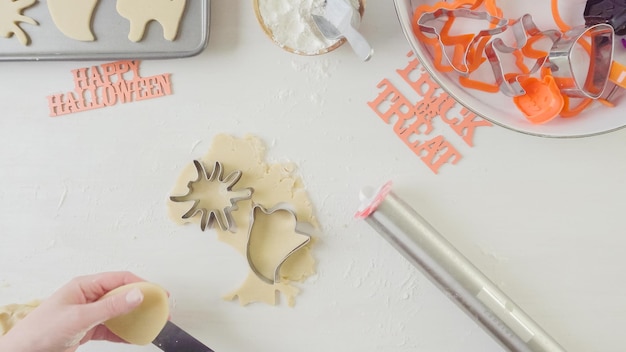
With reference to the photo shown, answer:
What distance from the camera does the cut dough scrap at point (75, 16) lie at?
2.14 feet

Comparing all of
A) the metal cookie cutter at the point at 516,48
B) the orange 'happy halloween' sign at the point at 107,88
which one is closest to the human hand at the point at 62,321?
the orange 'happy halloween' sign at the point at 107,88

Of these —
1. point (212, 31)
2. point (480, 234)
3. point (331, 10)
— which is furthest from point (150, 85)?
point (480, 234)

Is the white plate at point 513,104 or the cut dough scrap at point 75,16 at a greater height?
the cut dough scrap at point 75,16

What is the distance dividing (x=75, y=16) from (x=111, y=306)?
335 millimetres

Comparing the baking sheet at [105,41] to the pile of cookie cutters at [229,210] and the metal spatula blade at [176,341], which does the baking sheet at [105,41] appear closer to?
the pile of cookie cutters at [229,210]

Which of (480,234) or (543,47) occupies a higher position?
(543,47)

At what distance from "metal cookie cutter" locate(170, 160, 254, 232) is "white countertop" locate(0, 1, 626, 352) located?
0.03m

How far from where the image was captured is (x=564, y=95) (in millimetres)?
611

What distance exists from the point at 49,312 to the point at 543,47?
597 mm

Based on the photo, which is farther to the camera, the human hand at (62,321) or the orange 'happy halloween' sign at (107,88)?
the orange 'happy halloween' sign at (107,88)

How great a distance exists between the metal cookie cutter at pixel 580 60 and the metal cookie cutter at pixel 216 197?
36 cm

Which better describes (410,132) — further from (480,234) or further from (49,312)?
(49,312)

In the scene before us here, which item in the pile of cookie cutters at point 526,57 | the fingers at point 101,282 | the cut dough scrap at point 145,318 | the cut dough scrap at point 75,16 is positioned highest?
the cut dough scrap at point 75,16

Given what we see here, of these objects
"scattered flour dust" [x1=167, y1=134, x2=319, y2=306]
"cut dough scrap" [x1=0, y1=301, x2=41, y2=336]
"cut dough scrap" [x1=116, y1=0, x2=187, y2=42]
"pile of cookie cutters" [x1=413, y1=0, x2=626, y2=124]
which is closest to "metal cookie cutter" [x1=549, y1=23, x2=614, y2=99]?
"pile of cookie cutters" [x1=413, y1=0, x2=626, y2=124]
